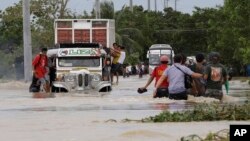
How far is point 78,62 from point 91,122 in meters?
13.6

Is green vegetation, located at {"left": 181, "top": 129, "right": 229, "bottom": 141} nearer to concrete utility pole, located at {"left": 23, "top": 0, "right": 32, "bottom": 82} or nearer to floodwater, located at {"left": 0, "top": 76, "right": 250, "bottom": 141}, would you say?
floodwater, located at {"left": 0, "top": 76, "right": 250, "bottom": 141}

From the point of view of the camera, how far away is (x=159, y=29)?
102125mm

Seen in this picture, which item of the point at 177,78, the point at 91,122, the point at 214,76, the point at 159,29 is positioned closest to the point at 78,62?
the point at 177,78

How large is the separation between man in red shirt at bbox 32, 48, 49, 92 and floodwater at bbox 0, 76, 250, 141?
5146mm

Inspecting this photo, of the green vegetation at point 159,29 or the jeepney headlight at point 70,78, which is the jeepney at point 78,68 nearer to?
the jeepney headlight at point 70,78

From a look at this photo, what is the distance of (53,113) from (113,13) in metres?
57.5

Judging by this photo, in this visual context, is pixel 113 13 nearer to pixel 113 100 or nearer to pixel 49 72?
pixel 49 72

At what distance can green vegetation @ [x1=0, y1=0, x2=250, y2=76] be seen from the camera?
146ft

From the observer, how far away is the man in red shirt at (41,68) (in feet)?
86.6

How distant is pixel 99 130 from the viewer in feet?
41.1

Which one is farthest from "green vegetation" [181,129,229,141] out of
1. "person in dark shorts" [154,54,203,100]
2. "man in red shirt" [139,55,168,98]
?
"man in red shirt" [139,55,168,98]

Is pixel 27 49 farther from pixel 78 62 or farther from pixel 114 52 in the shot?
pixel 78 62

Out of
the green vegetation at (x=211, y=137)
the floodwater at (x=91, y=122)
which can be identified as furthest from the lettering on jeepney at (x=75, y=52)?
the green vegetation at (x=211, y=137)

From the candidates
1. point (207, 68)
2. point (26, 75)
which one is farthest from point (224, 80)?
point (26, 75)
